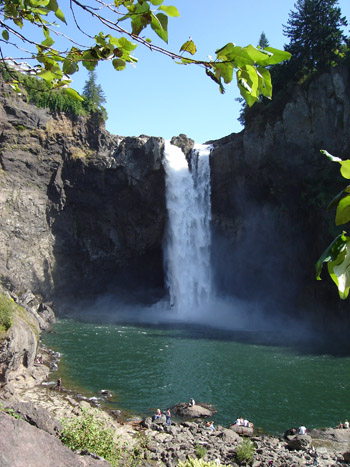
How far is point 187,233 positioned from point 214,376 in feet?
79.9

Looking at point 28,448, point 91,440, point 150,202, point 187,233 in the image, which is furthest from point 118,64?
point 187,233

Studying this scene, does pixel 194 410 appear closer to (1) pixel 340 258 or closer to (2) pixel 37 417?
(2) pixel 37 417

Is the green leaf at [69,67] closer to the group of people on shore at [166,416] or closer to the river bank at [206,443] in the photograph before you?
the river bank at [206,443]

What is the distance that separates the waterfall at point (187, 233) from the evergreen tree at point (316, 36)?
1340cm

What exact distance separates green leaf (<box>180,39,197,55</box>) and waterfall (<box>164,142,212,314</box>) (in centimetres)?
4239

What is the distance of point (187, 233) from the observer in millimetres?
46406

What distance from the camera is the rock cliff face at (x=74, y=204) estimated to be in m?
40.6

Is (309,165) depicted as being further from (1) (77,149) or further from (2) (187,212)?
(1) (77,149)

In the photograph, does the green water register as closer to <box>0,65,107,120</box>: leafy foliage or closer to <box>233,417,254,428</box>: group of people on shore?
<box>233,417,254,428</box>: group of people on shore

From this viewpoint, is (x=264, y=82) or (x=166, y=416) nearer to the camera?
(x=264, y=82)

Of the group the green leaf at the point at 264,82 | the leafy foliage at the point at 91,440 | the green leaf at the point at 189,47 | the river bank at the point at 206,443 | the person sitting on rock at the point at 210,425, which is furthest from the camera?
the person sitting on rock at the point at 210,425

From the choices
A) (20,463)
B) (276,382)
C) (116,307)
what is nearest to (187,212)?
(116,307)

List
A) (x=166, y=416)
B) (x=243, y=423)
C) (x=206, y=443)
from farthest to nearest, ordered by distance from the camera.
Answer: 1. (x=166, y=416)
2. (x=243, y=423)
3. (x=206, y=443)

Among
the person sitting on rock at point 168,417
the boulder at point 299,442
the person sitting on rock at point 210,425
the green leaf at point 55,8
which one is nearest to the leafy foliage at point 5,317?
the person sitting on rock at point 168,417
